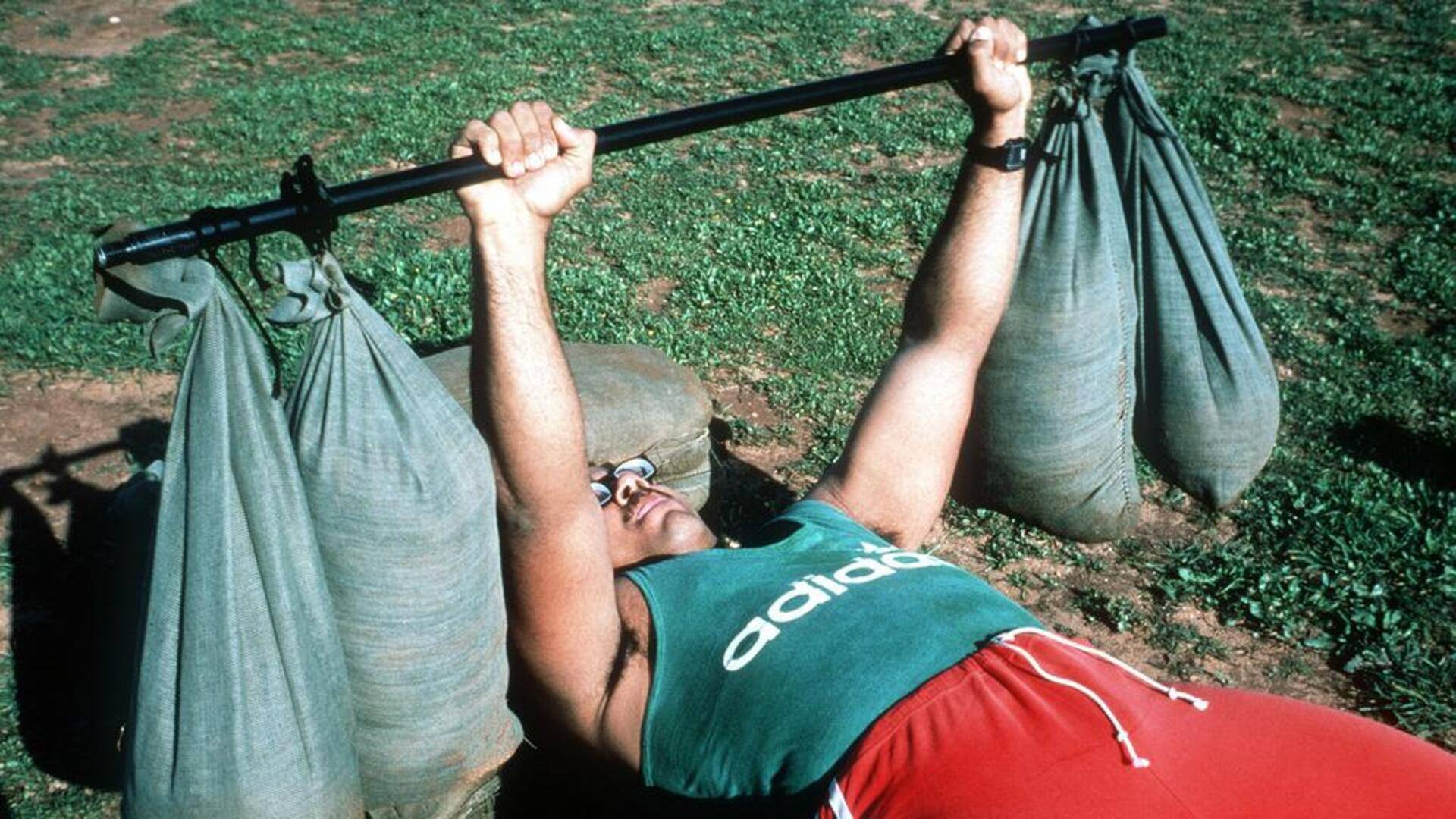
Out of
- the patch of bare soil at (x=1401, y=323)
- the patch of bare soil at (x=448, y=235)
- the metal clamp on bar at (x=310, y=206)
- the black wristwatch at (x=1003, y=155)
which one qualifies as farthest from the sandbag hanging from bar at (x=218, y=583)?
the patch of bare soil at (x=1401, y=323)

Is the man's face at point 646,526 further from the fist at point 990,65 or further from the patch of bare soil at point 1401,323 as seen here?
the patch of bare soil at point 1401,323

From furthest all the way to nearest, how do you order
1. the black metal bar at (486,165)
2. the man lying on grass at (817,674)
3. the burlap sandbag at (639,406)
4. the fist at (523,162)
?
the burlap sandbag at (639,406), the fist at (523,162), the man lying on grass at (817,674), the black metal bar at (486,165)

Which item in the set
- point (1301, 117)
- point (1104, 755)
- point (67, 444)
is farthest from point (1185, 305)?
point (1301, 117)

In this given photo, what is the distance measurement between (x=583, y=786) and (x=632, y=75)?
22.6ft

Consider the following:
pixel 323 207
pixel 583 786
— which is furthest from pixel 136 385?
pixel 323 207

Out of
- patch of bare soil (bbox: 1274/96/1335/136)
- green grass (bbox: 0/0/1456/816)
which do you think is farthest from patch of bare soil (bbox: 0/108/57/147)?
patch of bare soil (bbox: 1274/96/1335/136)

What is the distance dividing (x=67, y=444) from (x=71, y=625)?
110cm

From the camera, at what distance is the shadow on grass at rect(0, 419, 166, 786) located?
2.87 metres

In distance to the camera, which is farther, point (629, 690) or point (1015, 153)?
point (1015, 153)

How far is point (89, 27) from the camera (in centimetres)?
975

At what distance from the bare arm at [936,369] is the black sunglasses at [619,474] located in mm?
478

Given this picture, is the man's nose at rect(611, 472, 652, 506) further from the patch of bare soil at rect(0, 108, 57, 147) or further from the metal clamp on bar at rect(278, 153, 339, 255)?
the patch of bare soil at rect(0, 108, 57, 147)

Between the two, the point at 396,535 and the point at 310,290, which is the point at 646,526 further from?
the point at 310,290

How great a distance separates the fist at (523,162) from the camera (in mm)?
2070
